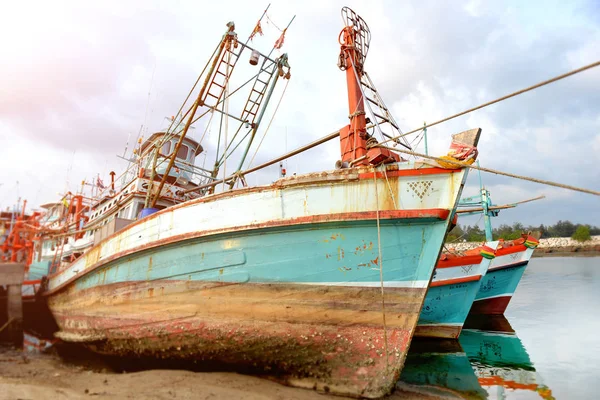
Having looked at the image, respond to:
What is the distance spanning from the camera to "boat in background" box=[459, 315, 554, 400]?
5941mm

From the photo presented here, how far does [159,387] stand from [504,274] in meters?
13.2

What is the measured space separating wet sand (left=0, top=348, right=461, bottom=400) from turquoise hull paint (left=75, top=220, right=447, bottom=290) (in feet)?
4.68

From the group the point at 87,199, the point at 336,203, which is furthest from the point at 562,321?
the point at 87,199

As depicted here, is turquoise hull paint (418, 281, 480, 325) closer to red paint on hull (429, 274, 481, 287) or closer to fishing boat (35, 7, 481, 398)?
red paint on hull (429, 274, 481, 287)

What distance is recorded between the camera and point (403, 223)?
4.36m

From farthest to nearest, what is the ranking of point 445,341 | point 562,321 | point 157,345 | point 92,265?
1. point 562,321
2. point 445,341
3. point 92,265
4. point 157,345

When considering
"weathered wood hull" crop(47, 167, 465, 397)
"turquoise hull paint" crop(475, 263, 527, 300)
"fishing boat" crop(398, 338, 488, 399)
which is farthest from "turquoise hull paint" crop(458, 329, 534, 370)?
"weathered wood hull" crop(47, 167, 465, 397)

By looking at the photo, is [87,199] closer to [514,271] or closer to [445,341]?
[445,341]

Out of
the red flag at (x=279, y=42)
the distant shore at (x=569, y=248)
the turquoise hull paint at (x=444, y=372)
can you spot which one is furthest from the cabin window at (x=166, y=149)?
the distant shore at (x=569, y=248)

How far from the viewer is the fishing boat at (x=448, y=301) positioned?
9.67 m

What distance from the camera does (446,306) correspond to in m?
9.76

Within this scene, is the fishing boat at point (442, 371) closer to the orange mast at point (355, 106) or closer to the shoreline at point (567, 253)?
the orange mast at point (355, 106)

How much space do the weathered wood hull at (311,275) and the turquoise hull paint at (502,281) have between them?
10.5 m

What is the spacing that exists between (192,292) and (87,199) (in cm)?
1156
